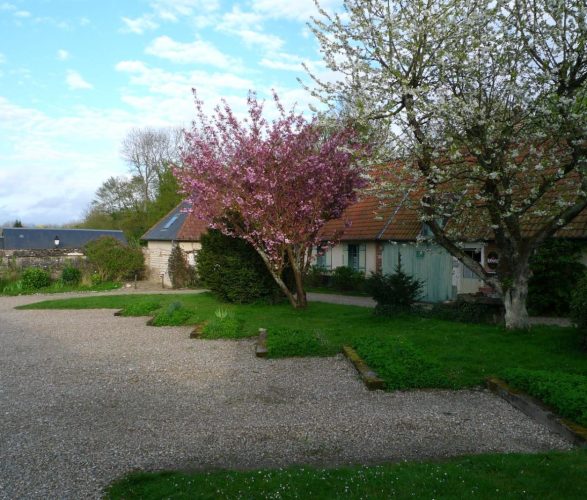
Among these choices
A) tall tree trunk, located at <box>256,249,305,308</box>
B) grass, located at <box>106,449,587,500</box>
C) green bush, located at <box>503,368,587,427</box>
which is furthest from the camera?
tall tree trunk, located at <box>256,249,305,308</box>

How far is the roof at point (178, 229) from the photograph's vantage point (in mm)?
28078

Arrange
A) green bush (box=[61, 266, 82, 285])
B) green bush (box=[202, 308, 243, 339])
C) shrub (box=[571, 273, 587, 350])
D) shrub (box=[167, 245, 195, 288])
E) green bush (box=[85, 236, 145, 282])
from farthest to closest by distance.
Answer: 1. green bush (box=[85, 236, 145, 282])
2. shrub (box=[167, 245, 195, 288])
3. green bush (box=[61, 266, 82, 285])
4. green bush (box=[202, 308, 243, 339])
5. shrub (box=[571, 273, 587, 350])

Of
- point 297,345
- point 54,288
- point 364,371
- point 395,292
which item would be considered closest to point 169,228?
point 54,288

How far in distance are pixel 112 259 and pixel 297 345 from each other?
19.1 m

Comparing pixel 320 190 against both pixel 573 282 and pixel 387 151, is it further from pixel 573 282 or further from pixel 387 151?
pixel 573 282

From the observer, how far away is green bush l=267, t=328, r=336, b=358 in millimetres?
10094

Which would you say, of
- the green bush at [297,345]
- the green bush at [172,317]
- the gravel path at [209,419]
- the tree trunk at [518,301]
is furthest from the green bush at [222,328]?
the tree trunk at [518,301]

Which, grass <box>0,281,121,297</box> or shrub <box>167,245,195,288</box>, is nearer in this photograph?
grass <box>0,281,121,297</box>

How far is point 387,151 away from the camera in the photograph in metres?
11.2

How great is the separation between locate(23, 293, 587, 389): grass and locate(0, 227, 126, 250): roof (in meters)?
36.2

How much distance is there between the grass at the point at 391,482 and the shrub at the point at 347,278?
18178mm

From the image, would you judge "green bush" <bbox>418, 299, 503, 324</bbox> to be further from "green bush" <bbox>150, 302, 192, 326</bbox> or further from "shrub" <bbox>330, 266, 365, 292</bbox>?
"shrub" <bbox>330, 266, 365, 292</bbox>

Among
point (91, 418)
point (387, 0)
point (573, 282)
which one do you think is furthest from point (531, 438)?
point (573, 282)

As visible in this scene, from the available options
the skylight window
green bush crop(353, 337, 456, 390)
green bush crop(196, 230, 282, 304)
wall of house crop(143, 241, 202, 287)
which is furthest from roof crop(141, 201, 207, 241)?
green bush crop(353, 337, 456, 390)
